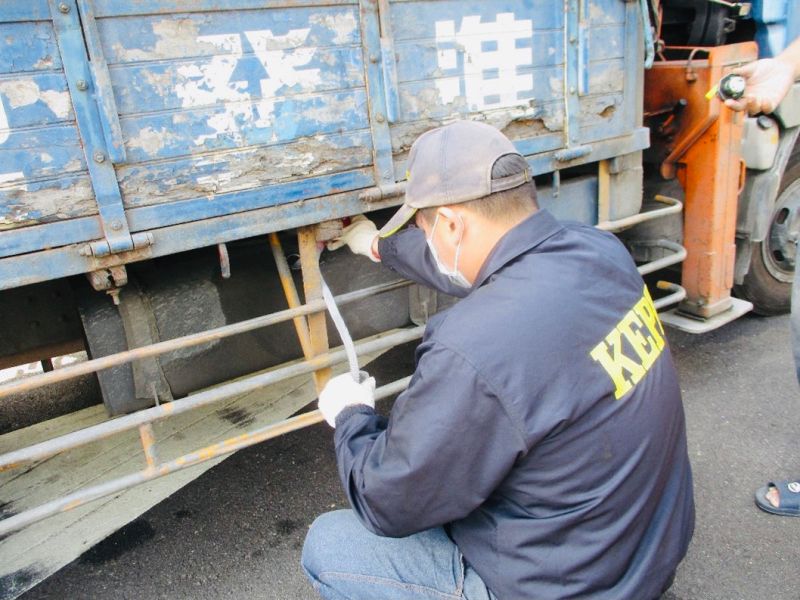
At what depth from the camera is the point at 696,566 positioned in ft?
7.77

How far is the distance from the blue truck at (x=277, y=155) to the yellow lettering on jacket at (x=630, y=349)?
1.14 metres

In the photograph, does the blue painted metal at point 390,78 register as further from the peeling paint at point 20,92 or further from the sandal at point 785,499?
the sandal at point 785,499

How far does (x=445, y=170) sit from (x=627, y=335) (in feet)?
1.77

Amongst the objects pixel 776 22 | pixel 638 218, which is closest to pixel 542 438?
pixel 638 218

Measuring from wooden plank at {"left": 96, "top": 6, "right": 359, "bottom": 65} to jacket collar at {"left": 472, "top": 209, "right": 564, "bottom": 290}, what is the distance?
42.0 inches

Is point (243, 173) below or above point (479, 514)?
above

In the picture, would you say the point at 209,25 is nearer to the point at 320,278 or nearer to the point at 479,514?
the point at 320,278

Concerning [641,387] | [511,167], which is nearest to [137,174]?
[511,167]

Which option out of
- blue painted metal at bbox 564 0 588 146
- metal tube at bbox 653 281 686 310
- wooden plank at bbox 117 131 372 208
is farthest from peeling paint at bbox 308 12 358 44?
metal tube at bbox 653 281 686 310

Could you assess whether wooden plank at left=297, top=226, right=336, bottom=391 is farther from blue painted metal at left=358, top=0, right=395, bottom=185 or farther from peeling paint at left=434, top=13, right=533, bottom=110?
peeling paint at left=434, top=13, right=533, bottom=110

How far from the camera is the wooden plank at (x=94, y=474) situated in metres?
2.59

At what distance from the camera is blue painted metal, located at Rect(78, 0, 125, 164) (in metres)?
1.89

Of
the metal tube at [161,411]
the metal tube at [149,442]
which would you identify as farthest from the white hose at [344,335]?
the metal tube at [149,442]

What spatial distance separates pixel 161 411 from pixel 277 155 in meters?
0.88
